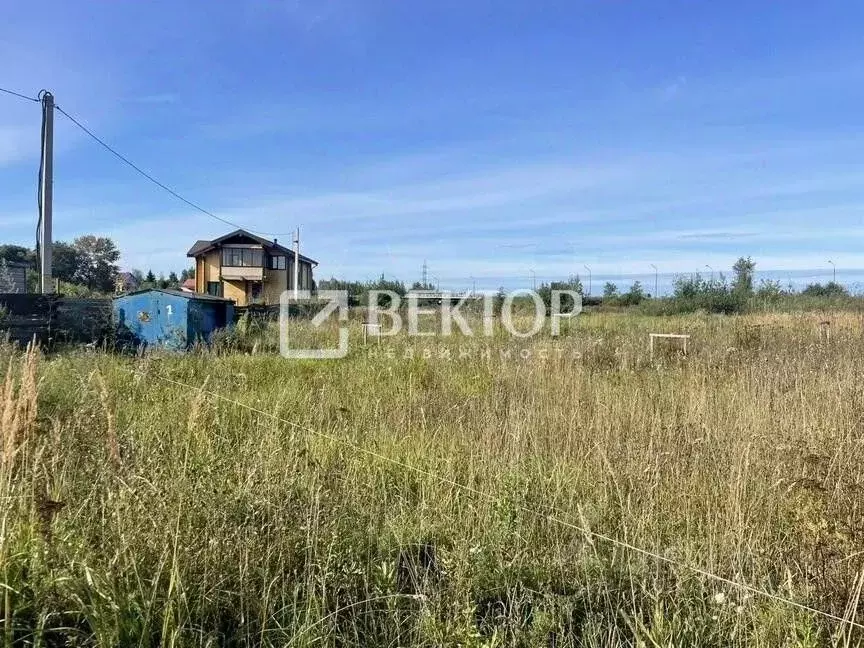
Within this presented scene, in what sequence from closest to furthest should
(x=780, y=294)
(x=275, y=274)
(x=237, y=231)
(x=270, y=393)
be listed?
(x=270, y=393)
(x=780, y=294)
(x=237, y=231)
(x=275, y=274)

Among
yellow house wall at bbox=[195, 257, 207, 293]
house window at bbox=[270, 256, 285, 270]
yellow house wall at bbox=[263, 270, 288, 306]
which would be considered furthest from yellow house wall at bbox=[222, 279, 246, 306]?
house window at bbox=[270, 256, 285, 270]

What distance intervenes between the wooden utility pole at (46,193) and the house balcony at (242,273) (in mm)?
22686

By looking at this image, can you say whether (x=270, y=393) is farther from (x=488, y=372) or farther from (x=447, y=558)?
(x=447, y=558)

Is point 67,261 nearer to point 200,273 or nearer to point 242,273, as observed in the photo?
point 200,273

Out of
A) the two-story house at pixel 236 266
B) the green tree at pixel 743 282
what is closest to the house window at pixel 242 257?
the two-story house at pixel 236 266

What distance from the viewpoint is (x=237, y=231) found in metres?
31.7

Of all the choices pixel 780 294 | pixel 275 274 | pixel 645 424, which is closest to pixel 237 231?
pixel 275 274

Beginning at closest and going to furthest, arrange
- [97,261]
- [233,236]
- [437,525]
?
[437,525]
[233,236]
[97,261]

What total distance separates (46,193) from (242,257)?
23229 millimetres

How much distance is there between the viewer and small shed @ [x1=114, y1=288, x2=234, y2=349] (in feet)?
30.3

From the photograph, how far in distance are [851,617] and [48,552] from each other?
2617mm

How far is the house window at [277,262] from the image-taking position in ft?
111

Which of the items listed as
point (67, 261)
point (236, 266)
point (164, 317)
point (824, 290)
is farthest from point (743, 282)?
point (67, 261)

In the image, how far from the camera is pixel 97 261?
157 ft
